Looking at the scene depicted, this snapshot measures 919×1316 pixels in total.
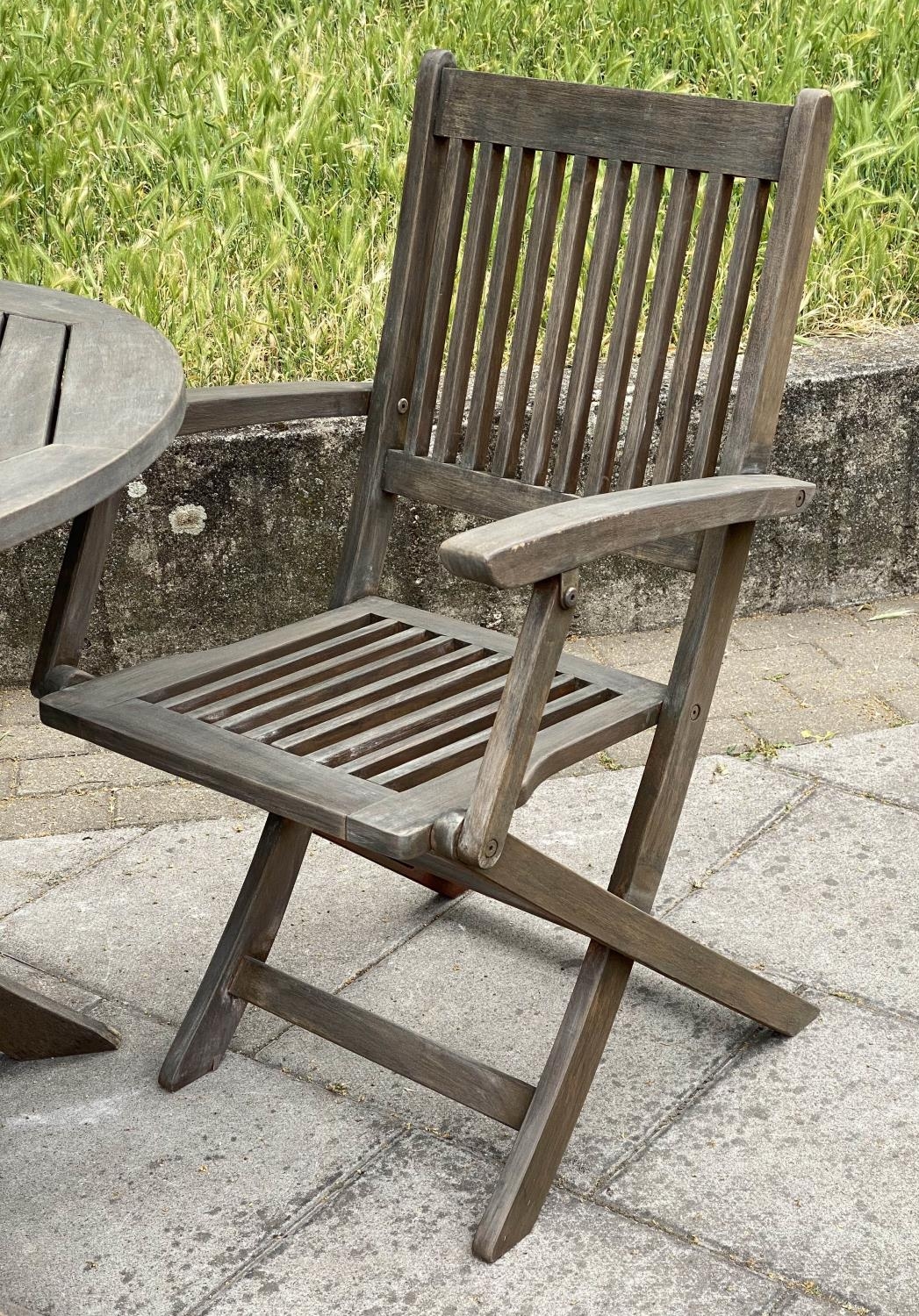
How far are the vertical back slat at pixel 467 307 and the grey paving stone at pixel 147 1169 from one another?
3.29 ft

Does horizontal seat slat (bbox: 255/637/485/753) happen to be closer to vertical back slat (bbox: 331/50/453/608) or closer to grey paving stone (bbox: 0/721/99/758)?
vertical back slat (bbox: 331/50/453/608)

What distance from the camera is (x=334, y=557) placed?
3.51m

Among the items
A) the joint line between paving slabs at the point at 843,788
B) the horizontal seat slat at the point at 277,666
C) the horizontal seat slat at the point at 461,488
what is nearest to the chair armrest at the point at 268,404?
the horizontal seat slat at the point at 461,488

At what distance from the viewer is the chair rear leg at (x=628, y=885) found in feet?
6.54

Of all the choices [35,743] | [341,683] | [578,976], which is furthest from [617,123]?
[35,743]

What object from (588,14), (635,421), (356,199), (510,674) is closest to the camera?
(510,674)

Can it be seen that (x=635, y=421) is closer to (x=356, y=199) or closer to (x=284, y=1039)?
(x=284, y=1039)

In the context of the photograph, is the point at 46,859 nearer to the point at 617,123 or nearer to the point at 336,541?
the point at 336,541

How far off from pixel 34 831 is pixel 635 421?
1452 millimetres

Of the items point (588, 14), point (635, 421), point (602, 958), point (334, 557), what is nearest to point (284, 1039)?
point (602, 958)

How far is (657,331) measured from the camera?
222cm

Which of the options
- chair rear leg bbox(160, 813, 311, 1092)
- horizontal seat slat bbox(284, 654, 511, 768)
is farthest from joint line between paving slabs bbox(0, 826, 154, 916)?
horizontal seat slat bbox(284, 654, 511, 768)

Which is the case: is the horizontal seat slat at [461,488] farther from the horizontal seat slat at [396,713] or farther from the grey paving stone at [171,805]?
the grey paving stone at [171,805]

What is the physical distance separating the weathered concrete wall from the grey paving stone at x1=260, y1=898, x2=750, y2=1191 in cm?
107
